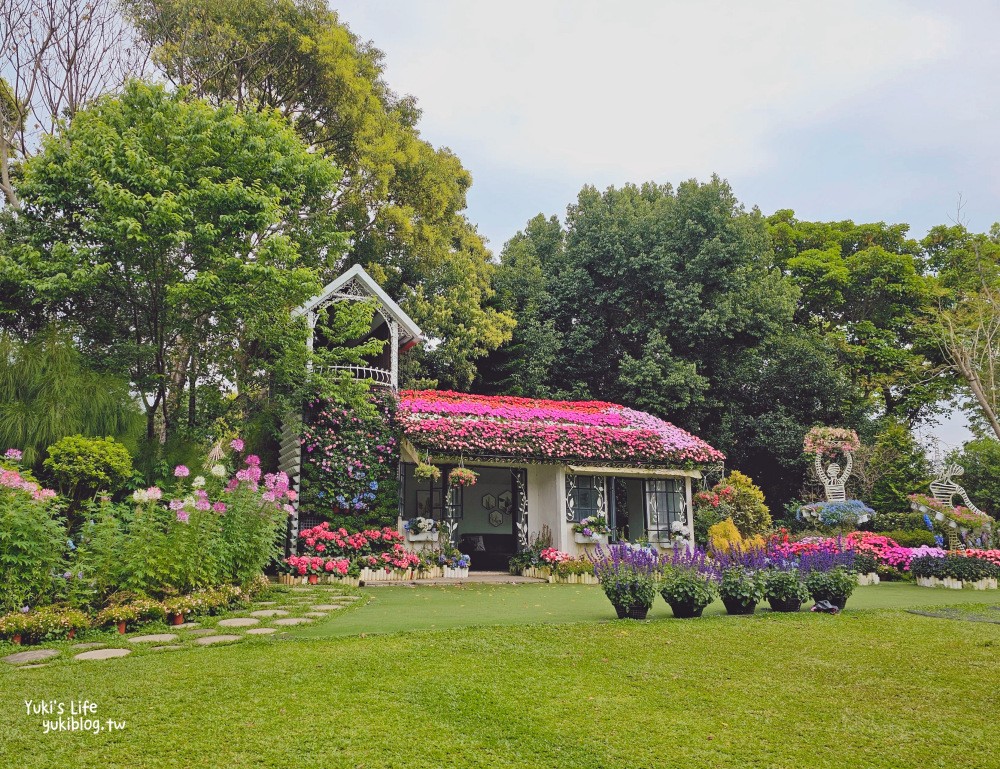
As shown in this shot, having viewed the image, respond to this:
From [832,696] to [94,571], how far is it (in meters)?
6.91

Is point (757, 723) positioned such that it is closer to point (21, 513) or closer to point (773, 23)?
point (21, 513)

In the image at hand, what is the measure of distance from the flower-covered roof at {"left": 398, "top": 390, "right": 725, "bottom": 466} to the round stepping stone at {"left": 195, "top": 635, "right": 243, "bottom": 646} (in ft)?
23.5

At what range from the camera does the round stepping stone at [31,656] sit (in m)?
5.48

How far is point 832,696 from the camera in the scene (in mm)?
4523

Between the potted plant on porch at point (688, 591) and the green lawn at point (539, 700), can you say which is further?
the potted plant on porch at point (688, 591)

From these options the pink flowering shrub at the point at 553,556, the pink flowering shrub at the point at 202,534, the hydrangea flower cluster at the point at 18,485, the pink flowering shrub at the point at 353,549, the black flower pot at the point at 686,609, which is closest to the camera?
the hydrangea flower cluster at the point at 18,485

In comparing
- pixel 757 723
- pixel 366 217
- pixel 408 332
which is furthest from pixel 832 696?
pixel 366 217

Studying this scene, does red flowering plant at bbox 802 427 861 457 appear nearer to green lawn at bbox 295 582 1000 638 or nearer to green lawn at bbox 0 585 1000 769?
green lawn at bbox 295 582 1000 638

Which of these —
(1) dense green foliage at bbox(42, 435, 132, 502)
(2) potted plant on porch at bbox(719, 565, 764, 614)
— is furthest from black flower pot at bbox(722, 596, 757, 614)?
(1) dense green foliage at bbox(42, 435, 132, 502)

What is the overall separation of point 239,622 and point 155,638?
38.7 inches

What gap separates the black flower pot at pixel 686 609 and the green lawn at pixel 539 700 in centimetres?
82

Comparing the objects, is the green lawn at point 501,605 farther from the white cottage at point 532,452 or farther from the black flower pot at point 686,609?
the white cottage at point 532,452

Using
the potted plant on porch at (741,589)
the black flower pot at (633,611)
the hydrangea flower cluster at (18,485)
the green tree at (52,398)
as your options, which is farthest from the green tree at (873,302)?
the hydrangea flower cluster at (18,485)

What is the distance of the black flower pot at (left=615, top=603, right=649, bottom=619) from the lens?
7.67m
